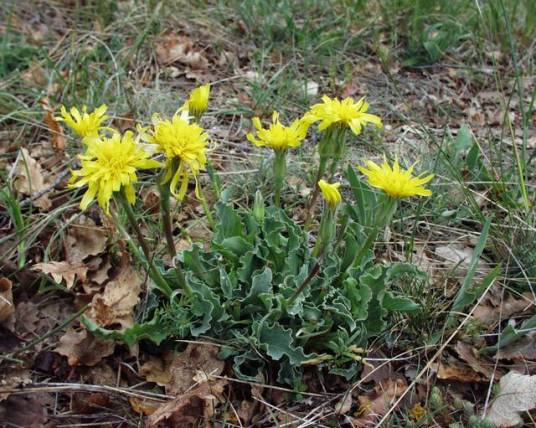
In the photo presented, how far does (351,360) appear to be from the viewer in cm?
186

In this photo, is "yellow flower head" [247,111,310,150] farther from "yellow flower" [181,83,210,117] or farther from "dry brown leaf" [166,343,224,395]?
"dry brown leaf" [166,343,224,395]

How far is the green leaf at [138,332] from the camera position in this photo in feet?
5.65

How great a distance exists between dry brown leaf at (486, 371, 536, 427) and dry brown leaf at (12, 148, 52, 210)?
→ 73.6 inches

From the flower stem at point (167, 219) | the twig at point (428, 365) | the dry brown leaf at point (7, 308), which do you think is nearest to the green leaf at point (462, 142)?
the twig at point (428, 365)

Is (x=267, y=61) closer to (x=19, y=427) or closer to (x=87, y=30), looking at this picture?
(x=87, y=30)

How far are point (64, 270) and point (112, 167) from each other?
0.71 meters

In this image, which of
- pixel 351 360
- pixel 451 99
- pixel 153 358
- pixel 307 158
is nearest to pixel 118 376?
pixel 153 358

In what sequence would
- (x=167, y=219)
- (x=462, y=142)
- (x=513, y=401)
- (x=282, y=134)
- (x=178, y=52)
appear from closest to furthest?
(x=167, y=219)
(x=513, y=401)
(x=282, y=134)
(x=462, y=142)
(x=178, y=52)

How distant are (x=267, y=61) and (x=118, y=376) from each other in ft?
7.45

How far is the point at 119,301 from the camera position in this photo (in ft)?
6.49

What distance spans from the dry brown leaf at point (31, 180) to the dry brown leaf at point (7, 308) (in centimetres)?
52

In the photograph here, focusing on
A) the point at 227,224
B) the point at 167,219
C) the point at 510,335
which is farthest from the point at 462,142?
the point at 167,219

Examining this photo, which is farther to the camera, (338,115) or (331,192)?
(338,115)

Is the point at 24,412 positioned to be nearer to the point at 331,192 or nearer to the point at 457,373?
the point at 331,192
